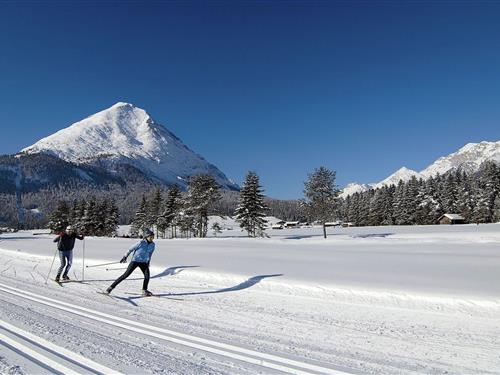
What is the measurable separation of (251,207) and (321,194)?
9.51 m

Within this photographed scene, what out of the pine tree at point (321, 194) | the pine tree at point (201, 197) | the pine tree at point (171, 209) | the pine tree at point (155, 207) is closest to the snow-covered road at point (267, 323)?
the pine tree at point (321, 194)

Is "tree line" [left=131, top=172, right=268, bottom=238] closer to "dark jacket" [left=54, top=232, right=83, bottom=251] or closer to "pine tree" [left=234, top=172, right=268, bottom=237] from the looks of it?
"pine tree" [left=234, top=172, right=268, bottom=237]

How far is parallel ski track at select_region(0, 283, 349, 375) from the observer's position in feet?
16.6

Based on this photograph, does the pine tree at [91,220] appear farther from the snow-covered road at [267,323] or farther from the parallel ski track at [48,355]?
the parallel ski track at [48,355]

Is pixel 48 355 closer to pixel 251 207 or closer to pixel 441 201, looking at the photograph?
pixel 251 207

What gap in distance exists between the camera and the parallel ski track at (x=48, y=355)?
4.65 m

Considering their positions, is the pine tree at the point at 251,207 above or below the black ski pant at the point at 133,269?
above

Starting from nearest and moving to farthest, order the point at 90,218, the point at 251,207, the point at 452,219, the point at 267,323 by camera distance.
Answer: the point at 267,323 → the point at 251,207 → the point at 90,218 → the point at 452,219

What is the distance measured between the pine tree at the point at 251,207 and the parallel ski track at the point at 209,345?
41990 millimetres

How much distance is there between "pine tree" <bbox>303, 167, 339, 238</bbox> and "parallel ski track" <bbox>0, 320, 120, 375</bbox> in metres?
41.8

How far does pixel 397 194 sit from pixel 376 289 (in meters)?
73.4

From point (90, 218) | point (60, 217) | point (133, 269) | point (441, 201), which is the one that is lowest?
point (133, 269)

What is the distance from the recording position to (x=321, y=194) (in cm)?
Answer: 4681

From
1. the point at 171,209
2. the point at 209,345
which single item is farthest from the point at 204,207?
the point at 209,345
